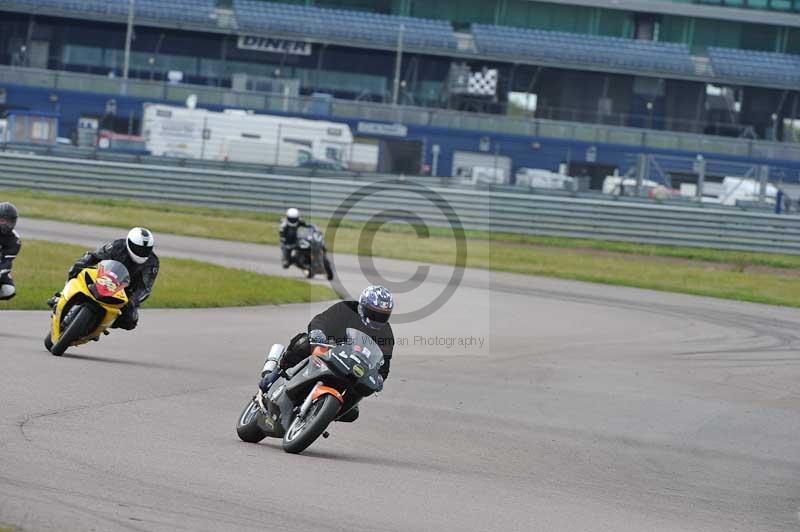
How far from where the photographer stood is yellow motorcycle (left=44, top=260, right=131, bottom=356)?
12148 mm

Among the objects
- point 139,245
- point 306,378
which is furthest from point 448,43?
point 306,378

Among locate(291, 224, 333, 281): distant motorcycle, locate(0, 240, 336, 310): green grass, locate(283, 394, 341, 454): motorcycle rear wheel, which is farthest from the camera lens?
locate(291, 224, 333, 281): distant motorcycle

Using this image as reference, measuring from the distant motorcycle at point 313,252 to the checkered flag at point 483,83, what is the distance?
36978 millimetres

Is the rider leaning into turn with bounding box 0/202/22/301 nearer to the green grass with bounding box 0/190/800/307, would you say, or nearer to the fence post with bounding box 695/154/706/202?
the green grass with bounding box 0/190/800/307

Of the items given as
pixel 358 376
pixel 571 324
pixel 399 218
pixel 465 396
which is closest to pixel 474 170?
pixel 399 218

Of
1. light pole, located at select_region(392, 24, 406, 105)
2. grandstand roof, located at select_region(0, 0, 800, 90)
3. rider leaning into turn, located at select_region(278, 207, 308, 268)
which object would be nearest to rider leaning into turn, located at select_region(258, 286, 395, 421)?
rider leaning into turn, located at select_region(278, 207, 308, 268)

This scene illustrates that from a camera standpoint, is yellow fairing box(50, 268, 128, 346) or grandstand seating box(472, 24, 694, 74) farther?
grandstand seating box(472, 24, 694, 74)

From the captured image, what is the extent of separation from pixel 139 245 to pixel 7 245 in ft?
6.21

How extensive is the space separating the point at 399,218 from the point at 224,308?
1770 cm

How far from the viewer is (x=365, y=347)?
888 centimetres

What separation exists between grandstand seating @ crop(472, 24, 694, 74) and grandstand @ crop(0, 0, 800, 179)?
0.09 meters

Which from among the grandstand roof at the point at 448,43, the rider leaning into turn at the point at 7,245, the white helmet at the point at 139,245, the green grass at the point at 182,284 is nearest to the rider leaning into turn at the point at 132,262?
the white helmet at the point at 139,245

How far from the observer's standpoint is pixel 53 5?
191 feet

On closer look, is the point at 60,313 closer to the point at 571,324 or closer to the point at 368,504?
the point at 368,504
